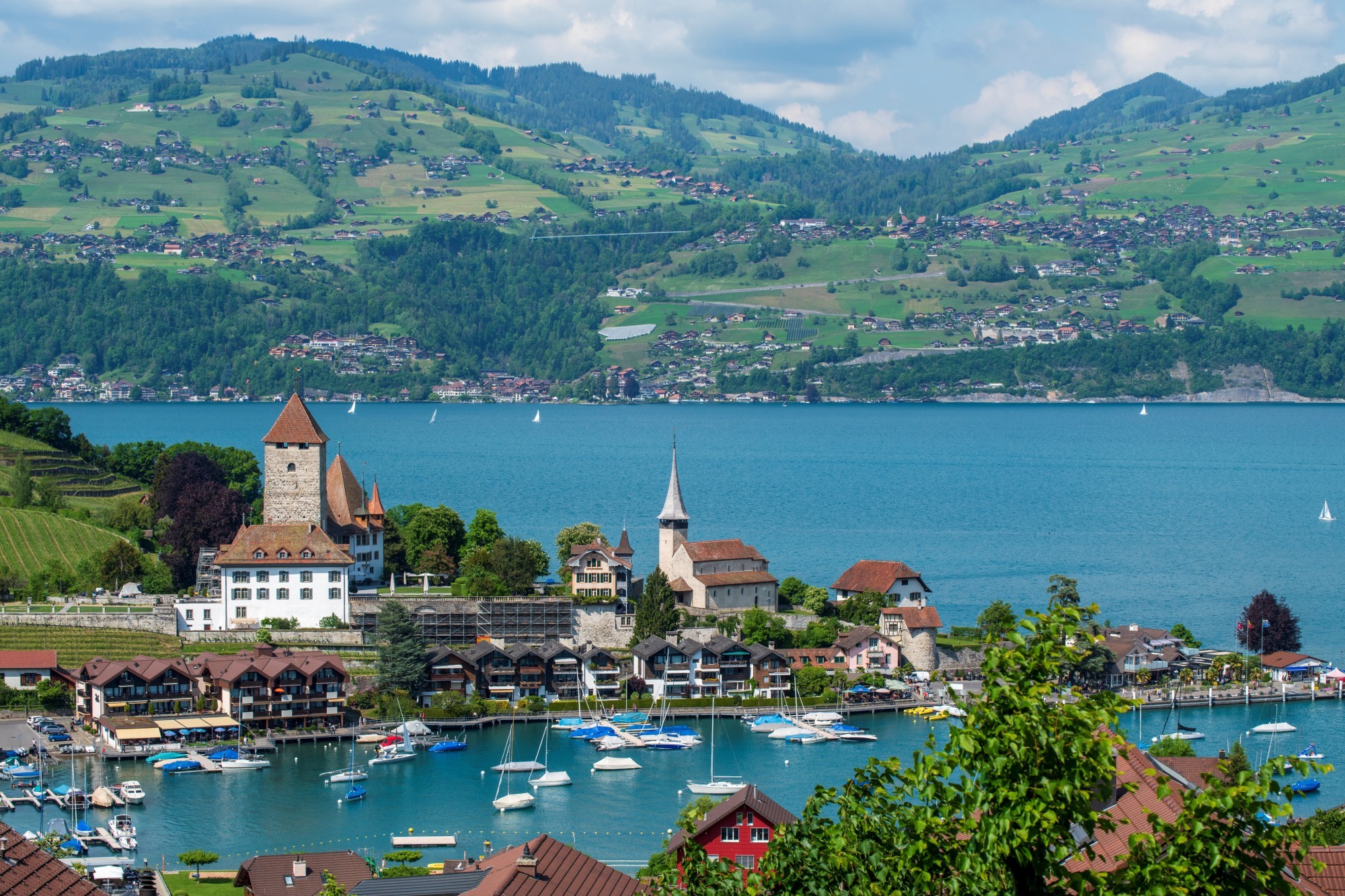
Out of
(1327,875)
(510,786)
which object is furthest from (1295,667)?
(1327,875)

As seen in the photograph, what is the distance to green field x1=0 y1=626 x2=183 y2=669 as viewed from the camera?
5369 centimetres

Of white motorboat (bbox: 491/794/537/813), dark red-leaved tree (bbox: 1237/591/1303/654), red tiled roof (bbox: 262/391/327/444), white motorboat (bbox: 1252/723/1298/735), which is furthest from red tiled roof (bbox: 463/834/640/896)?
dark red-leaved tree (bbox: 1237/591/1303/654)

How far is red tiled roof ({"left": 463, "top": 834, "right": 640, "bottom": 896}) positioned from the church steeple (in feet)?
125

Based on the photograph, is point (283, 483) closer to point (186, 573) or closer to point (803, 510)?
point (186, 573)

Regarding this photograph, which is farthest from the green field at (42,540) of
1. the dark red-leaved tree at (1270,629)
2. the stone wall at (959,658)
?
the dark red-leaved tree at (1270,629)

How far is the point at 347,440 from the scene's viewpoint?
16988 centimetres

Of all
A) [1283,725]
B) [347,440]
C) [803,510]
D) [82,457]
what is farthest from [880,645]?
[347,440]

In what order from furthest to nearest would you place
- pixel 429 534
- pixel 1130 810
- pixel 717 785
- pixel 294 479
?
1. pixel 429 534
2. pixel 294 479
3. pixel 717 785
4. pixel 1130 810

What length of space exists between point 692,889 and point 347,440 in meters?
162

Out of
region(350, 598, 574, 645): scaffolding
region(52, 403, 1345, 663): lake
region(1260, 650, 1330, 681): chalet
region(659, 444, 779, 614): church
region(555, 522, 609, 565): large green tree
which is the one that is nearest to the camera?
region(350, 598, 574, 645): scaffolding

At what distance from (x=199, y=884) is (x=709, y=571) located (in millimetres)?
29412

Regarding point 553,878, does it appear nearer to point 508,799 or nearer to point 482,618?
point 508,799

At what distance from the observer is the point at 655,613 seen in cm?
5712

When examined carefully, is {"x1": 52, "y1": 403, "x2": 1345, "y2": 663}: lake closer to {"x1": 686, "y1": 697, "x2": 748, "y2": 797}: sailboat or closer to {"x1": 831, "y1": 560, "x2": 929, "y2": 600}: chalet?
{"x1": 831, "y1": 560, "x2": 929, "y2": 600}: chalet
